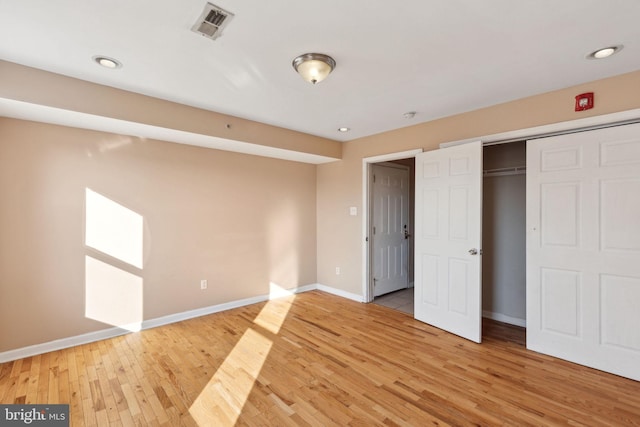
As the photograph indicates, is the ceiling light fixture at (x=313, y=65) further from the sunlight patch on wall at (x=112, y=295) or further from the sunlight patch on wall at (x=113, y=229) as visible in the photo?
the sunlight patch on wall at (x=112, y=295)

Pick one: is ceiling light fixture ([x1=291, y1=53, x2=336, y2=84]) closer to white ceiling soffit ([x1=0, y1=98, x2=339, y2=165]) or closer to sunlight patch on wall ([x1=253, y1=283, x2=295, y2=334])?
white ceiling soffit ([x1=0, y1=98, x2=339, y2=165])

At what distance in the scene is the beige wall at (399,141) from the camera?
252 cm

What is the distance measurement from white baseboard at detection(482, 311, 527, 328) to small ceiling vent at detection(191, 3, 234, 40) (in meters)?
4.34

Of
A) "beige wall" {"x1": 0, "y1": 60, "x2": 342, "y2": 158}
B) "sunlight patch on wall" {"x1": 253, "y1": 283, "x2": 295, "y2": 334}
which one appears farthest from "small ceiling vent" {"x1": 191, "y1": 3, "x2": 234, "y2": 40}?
"sunlight patch on wall" {"x1": 253, "y1": 283, "x2": 295, "y2": 334}

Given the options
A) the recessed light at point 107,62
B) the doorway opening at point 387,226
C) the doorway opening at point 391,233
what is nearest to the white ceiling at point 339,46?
the recessed light at point 107,62

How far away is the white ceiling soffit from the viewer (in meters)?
2.48

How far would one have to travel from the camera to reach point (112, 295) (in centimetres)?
321

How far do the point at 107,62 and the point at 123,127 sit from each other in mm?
879

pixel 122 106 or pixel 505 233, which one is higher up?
pixel 122 106

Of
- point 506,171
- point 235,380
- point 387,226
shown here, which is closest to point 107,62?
point 235,380

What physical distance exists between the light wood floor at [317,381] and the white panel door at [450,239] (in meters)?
0.29

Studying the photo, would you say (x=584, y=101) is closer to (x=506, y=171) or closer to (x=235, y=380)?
(x=506, y=171)

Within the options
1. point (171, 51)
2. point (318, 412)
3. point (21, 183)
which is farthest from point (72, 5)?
point (318, 412)

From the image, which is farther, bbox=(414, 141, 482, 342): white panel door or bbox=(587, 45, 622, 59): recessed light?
bbox=(414, 141, 482, 342): white panel door
